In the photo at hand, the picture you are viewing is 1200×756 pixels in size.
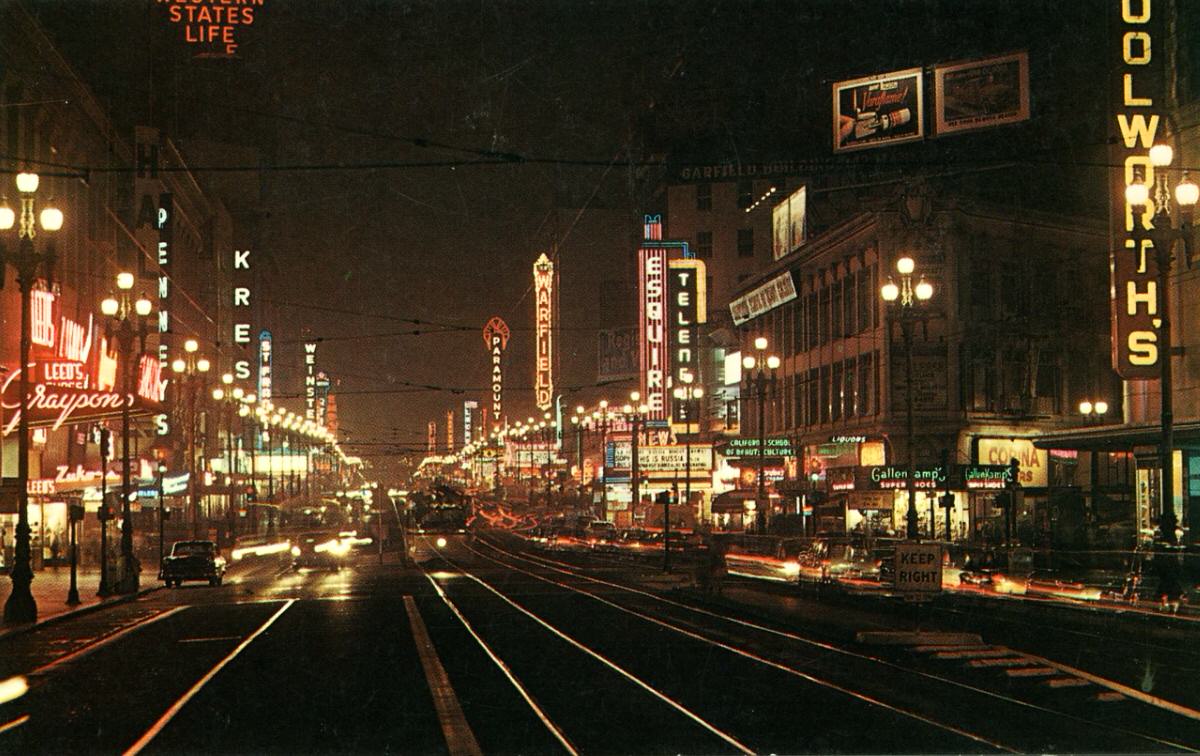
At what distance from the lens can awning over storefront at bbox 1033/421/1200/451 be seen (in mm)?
37688

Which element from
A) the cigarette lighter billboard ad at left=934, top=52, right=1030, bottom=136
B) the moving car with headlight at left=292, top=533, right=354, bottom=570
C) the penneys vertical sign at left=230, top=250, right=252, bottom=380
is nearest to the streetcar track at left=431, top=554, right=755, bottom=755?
the moving car with headlight at left=292, top=533, right=354, bottom=570

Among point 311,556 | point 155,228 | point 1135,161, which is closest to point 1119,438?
point 1135,161

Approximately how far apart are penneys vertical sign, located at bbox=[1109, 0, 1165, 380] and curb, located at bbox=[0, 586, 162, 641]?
104 feet

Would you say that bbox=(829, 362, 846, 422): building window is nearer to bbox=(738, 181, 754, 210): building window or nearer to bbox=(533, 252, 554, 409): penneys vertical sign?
bbox=(738, 181, 754, 210): building window

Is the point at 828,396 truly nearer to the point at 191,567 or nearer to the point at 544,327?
the point at 191,567

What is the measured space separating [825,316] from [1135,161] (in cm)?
3491

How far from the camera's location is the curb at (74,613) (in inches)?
1154

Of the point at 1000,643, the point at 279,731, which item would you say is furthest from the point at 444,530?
the point at 279,731

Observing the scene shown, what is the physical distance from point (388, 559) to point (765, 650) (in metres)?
48.1

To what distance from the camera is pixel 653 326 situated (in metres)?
106

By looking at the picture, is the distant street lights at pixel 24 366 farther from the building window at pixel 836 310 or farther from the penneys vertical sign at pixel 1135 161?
the building window at pixel 836 310

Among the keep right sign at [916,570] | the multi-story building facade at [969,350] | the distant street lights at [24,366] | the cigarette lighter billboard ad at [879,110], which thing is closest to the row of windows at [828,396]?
the multi-story building facade at [969,350]

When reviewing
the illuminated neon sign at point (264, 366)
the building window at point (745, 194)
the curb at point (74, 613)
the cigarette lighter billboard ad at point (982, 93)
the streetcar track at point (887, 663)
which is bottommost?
the curb at point (74, 613)

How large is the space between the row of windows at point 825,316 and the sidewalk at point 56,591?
3885 centimetres
